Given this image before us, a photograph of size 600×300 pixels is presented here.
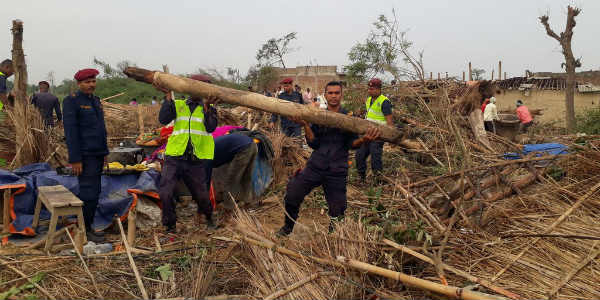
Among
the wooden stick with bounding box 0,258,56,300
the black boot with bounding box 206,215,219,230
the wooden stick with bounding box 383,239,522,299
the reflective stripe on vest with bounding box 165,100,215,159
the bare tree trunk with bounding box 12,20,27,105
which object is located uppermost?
the bare tree trunk with bounding box 12,20,27,105

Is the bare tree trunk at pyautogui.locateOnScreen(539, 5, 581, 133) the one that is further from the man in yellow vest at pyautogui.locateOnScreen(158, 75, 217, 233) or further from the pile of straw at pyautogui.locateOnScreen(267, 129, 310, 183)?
the man in yellow vest at pyautogui.locateOnScreen(158, 75, 217, 233)

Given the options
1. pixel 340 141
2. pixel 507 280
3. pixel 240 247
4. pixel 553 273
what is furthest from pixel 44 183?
pixel 553 273

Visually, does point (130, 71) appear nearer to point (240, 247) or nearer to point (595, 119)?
point (240, 247)

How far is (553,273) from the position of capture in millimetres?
2625

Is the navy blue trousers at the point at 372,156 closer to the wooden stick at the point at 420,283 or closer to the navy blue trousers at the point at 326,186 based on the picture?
the navy blue trousers at the point at 326,186

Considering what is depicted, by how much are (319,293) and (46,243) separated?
9.15 ft

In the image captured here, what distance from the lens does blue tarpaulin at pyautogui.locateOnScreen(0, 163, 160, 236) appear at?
419cm

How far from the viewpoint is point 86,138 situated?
3.91m

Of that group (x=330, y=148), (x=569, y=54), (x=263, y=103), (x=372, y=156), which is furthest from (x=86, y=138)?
(x=569, y=54)

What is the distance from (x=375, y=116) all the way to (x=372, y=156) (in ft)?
2.66

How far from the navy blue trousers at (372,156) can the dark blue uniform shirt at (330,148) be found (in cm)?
258

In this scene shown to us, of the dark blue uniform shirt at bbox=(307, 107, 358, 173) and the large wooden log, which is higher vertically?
the large wooden log

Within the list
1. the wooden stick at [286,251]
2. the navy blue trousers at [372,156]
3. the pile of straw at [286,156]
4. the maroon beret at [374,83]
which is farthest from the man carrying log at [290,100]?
the wooden stick at [286,251]

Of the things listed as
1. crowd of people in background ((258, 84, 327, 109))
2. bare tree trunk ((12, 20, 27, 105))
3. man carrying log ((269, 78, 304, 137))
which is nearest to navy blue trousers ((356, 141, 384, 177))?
man carrying log ((269, 78, 304, 137))
